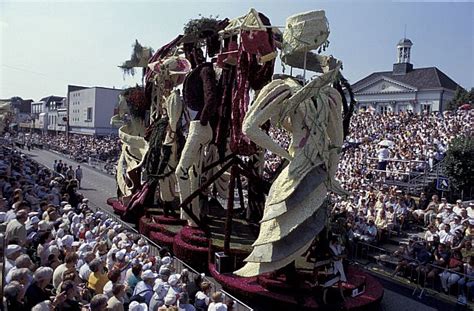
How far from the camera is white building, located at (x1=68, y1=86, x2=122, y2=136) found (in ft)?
201

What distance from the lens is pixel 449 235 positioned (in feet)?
37.4

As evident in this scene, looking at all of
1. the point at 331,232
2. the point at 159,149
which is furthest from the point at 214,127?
the point at 331,232

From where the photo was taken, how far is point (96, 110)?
61219mm

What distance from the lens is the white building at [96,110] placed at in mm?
61312

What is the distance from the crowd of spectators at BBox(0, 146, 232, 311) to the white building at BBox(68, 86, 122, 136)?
2032 inches

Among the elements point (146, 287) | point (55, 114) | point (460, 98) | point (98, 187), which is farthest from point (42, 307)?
point (55, 114)

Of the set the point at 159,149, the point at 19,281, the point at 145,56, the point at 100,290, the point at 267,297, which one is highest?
the point at 145,56

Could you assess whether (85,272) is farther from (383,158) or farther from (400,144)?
(400,144)

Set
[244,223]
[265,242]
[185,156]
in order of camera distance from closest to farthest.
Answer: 1. [265,242]
2. [185,156]
3. [244,223]

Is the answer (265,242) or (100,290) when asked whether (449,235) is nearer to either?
(265,242)

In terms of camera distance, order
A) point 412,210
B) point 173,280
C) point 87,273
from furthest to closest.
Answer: point 412,210
point 87,273
point 173,280

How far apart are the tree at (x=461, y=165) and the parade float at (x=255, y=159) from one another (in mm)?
8480

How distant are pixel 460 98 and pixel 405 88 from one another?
7305 millimetres

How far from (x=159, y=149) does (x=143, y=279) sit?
8.33 meters
